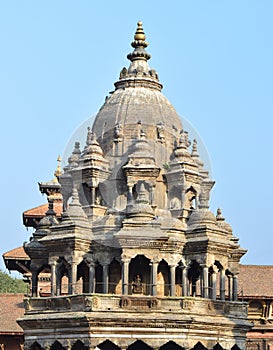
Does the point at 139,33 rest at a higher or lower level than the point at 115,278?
higher

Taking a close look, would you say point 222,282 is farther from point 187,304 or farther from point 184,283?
point 187,304

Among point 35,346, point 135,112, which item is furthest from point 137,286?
point 135,112

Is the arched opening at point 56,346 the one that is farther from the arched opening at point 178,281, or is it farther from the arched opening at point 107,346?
the arched opening at point 178,281

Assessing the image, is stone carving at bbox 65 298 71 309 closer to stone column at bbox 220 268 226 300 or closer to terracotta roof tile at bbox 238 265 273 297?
stone column at bbox 220 268 226 300

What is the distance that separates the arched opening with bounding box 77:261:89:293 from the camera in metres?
37.6

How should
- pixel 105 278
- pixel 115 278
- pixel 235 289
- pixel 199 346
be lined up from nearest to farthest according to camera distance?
pixel 105 278 → pixel 199 346 → pixel 115 278 → pixel 235 289

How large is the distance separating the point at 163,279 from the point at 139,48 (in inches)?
452

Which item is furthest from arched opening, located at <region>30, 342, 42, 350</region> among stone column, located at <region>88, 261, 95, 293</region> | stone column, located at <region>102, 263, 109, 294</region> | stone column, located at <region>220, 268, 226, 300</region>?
stone column, located at <region>220, 268, 226, 300</region>

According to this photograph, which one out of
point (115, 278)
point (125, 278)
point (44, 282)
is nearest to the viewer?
point (125, 278)

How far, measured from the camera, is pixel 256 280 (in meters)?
47.5

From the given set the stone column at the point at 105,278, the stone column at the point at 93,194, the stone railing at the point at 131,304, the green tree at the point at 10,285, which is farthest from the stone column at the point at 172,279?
the green tree at the point at 10,285

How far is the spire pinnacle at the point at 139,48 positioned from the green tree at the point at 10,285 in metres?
47.4

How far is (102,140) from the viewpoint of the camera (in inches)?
→ 1583

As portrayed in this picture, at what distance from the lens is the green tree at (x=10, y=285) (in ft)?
283
